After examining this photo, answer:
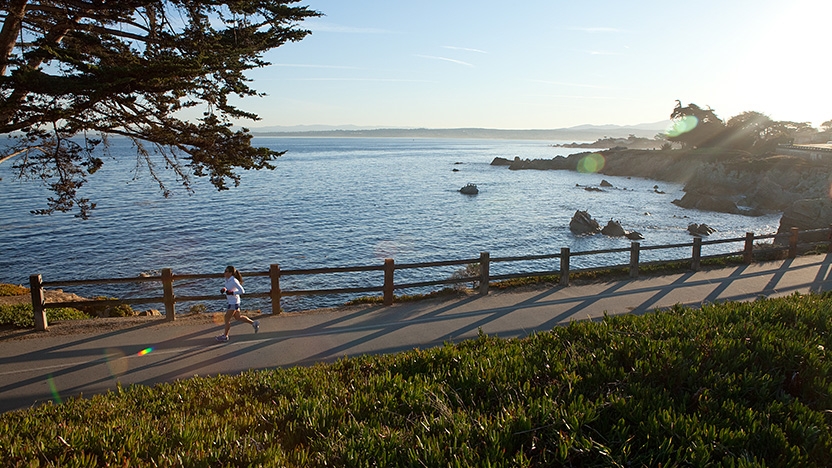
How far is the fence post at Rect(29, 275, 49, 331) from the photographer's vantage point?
10.4 m

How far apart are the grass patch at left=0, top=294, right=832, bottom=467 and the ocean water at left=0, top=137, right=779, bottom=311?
15.9 m

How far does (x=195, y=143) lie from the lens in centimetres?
1252

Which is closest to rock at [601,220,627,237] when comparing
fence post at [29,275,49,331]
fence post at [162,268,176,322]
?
fence post at [162,268,176,322]

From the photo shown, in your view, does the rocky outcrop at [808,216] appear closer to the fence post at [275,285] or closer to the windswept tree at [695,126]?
the fence post at [275,285]

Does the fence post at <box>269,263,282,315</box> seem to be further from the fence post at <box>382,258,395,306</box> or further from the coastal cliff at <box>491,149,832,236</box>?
the coastal cliff at <box>491,149,832,236</box>

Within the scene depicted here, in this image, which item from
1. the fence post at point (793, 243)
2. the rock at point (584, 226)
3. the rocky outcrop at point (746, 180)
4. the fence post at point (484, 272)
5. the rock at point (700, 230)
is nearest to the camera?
the fence post at point (484, 272)

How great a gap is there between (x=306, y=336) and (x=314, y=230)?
102ft

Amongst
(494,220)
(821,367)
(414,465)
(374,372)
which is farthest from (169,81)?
(494,220)

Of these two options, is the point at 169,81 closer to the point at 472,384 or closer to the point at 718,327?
the point at 472,384

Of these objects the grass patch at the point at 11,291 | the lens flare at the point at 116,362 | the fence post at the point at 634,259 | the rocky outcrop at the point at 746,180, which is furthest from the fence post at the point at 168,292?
the rocky outcrop at the point at 746,180

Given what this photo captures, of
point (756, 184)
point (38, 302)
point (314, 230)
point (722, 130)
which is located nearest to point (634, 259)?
point (38, 302)

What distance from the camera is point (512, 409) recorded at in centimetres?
447

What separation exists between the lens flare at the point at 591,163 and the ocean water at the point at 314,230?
31.9 metres

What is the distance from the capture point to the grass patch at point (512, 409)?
154 inches
